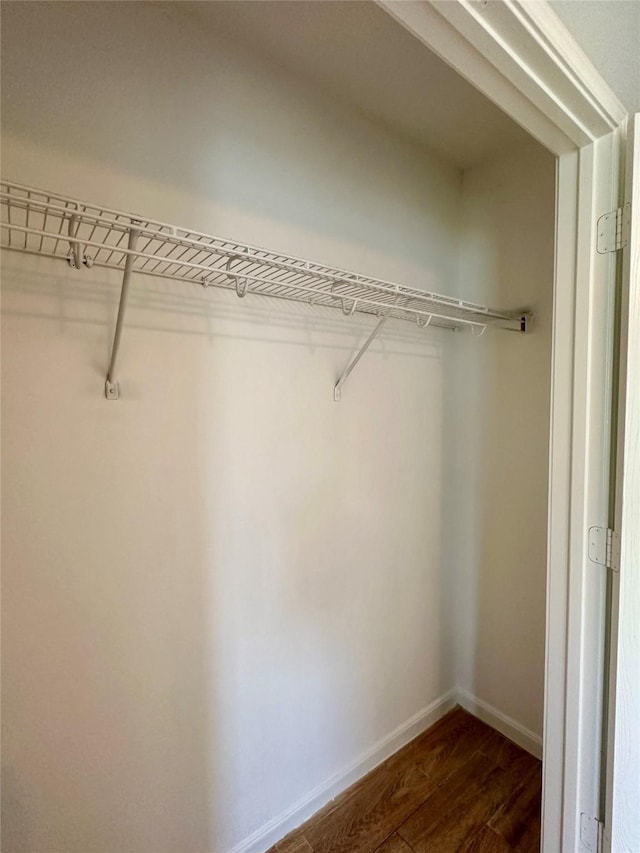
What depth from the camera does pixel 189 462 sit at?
3.71 ft

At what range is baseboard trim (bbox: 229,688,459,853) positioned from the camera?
4.42 ft

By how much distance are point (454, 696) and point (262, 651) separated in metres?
1.28

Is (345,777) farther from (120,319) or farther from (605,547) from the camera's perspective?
(120,319)

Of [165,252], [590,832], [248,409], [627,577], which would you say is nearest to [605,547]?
[627,577]

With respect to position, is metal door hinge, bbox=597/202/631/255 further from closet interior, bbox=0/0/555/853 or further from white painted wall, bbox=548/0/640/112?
closet interior, bbox=0/0/555/853

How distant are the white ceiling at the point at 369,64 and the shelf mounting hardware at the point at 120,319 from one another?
81 centimetres

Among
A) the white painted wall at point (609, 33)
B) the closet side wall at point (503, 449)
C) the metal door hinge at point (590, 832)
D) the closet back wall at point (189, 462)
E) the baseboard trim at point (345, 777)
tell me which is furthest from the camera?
the closet side wall at point (503, 449)

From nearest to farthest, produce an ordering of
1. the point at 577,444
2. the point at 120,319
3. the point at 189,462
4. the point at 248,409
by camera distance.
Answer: the point at 120,319 → the point at 577,444 → the point at 189,462 → the point at 248,409

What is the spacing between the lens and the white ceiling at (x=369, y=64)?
3.52ft

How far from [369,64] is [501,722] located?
270 centimetres

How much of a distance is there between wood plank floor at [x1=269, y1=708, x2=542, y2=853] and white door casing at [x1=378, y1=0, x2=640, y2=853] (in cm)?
41

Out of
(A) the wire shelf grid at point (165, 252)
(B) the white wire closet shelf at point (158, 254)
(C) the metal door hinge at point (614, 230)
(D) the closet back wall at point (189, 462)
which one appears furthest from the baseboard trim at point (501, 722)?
(C) the metal door hinge at point (614, 230)

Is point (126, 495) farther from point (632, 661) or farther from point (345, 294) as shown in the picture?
point (632, 661)

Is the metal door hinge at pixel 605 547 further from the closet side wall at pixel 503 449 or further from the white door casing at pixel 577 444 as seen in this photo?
the closet side wall at pixel 503 449
